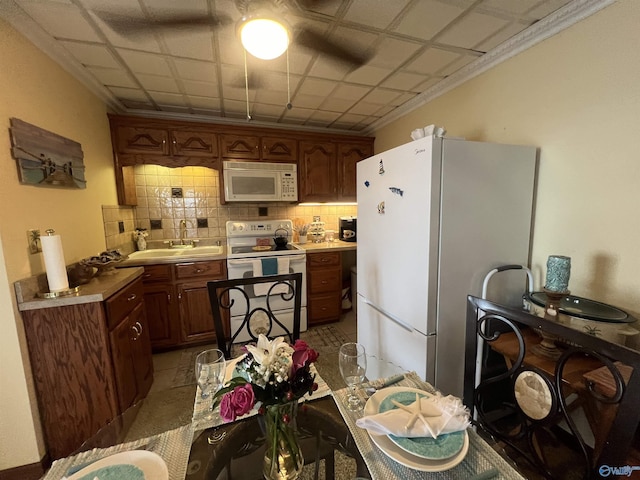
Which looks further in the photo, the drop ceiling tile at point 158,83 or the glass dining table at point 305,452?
the drop ceiling tile at point 158,83

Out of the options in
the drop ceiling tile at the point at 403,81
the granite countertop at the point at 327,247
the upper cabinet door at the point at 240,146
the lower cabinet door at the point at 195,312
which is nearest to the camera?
the drop ceiling tile at the point at 403,81

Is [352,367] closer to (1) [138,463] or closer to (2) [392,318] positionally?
(1) [138,463]

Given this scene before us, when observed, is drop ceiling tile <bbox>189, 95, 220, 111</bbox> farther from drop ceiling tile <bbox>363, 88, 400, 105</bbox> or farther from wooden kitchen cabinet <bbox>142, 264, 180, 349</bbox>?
wooden kitchen cabinet <bbox>142, 264, 180, 349</bbox>

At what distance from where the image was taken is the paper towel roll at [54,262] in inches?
54.7

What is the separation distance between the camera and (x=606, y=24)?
4.24 feet

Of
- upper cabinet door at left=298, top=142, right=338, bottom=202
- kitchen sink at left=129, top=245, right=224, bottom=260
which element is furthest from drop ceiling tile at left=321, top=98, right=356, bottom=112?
kitchen sink at left=129, top=245, right=224, bottom=260

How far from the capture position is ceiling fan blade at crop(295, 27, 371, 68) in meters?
1.53

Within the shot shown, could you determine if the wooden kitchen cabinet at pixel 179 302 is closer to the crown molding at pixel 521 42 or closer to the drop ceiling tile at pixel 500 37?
the crown molding at pixel 521 42

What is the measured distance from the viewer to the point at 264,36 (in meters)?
1.14

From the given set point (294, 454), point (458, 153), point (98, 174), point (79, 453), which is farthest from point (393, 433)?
point (98, 174)

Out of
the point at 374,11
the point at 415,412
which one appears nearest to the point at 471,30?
the point at 374,11

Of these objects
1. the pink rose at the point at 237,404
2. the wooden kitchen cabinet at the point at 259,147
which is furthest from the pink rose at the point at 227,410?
the wooden kitchen cabinet at the point at 259,147

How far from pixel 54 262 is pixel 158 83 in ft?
5.05

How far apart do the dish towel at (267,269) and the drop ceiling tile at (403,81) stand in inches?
72.5
